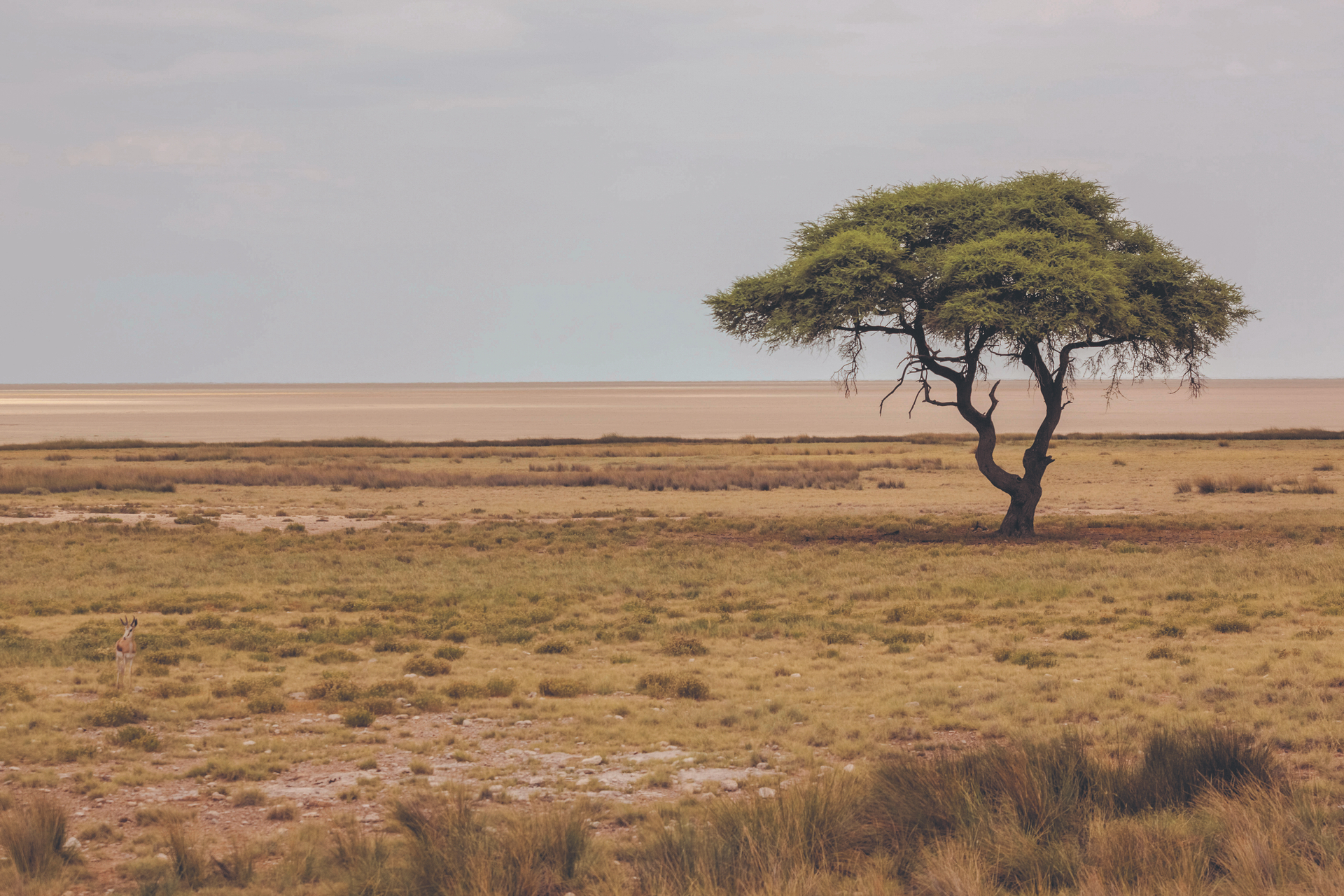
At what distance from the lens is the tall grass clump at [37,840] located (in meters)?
7.73

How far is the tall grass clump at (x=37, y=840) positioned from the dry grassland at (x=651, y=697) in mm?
58

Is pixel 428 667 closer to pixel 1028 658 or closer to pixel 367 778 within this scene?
pixel 367 778

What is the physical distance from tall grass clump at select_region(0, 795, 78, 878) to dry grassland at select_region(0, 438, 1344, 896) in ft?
0.19

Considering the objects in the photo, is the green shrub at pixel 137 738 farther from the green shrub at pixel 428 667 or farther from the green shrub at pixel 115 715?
the green shrub at pixel 428 667

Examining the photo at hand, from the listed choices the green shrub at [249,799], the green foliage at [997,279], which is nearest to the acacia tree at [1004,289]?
the green foliage at [997,279]

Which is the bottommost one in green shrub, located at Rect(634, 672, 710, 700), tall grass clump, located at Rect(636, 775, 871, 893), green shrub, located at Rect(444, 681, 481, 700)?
green shrub, located at Rect(444, 681, 481, 700)

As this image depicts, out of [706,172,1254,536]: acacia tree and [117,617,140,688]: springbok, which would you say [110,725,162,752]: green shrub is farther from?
[706,172,1254,536]: acacia tree

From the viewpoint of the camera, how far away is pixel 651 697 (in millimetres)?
13758

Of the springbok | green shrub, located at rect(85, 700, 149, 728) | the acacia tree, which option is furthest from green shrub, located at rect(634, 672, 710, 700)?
the acacia tree

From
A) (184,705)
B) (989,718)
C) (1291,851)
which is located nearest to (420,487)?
(184,705)

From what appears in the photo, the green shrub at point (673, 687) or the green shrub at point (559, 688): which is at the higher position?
the green shrub at point (673, 687)

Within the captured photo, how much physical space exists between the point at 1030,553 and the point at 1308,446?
56293 millimetres

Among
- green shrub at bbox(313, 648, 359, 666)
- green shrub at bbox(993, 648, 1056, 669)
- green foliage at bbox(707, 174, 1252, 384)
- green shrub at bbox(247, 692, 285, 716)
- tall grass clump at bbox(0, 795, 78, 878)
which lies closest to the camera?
tall grass clump at bbox(0, 795, 78, 878)

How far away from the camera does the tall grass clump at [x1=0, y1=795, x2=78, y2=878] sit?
7.73 m
